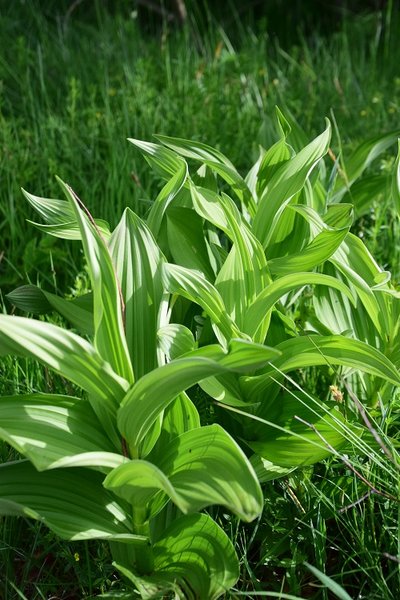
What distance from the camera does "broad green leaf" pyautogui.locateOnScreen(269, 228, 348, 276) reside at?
4.64 ft

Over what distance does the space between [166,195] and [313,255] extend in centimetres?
30

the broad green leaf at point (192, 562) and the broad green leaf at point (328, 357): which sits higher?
the broad green leaf at point (328, 357)

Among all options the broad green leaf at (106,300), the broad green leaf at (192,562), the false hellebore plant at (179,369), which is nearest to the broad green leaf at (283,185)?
the false hellebore plant at (179,369)

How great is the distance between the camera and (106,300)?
3.98ft

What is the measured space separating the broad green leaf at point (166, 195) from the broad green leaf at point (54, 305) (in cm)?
20

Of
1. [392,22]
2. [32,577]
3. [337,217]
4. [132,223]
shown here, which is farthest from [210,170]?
[392,22]

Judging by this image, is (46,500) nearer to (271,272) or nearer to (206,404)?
(206,404)

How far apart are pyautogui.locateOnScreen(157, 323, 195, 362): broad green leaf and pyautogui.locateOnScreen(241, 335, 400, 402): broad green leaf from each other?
0.51 feet

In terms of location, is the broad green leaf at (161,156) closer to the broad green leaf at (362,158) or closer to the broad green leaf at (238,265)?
the broad green leaf at (238,265)

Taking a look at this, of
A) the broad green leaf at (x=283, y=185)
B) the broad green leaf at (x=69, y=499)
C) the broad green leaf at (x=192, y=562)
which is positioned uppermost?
the broad green leaf at (x=283, y=185)

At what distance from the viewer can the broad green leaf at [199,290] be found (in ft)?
4.36

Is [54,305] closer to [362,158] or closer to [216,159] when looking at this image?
[216,159]

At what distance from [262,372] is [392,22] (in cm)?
358

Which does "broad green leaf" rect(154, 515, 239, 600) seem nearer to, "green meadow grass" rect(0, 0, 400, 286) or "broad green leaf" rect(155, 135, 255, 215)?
"broad green leaf" rect(155, 135, 255, 215)
